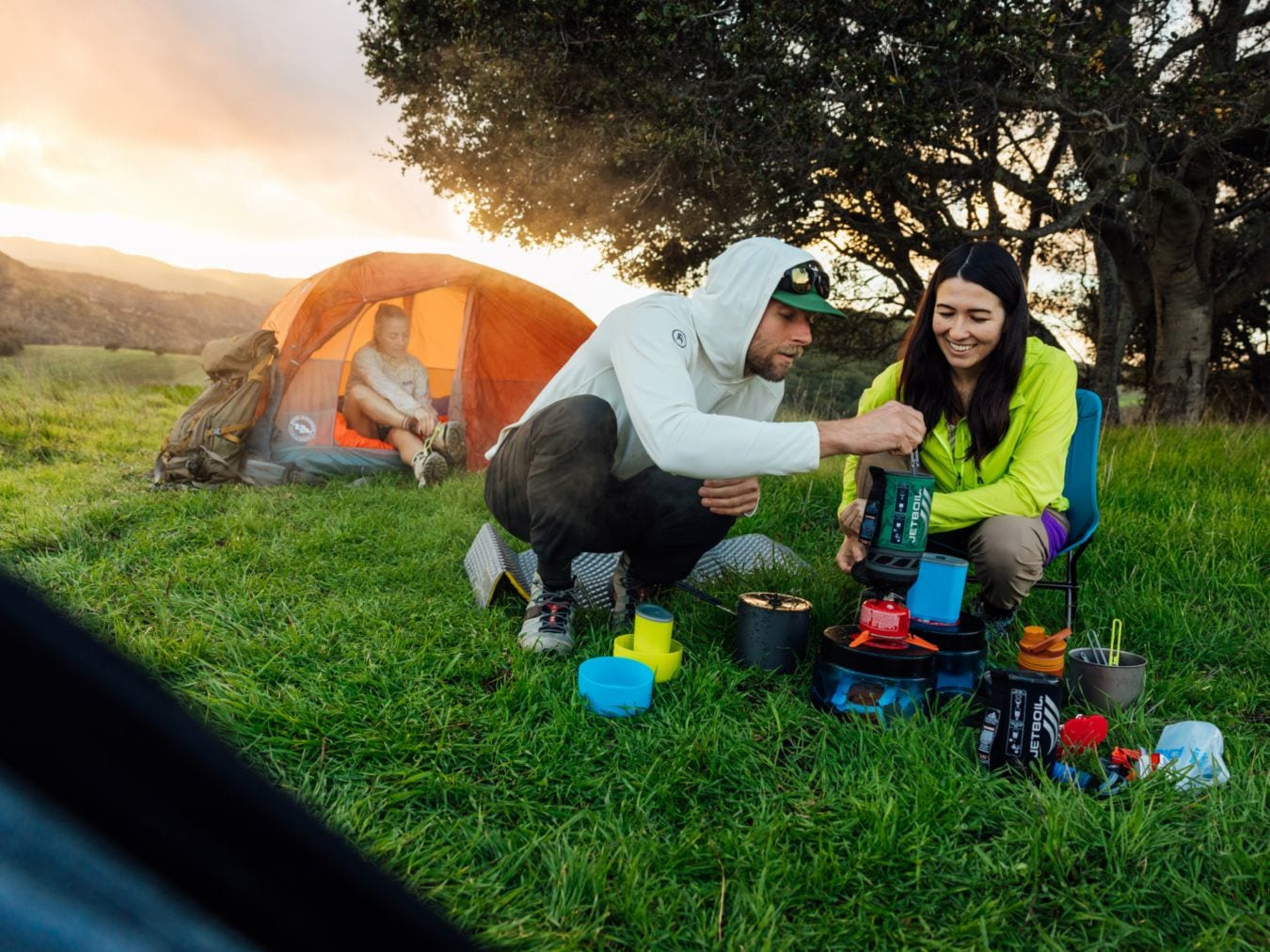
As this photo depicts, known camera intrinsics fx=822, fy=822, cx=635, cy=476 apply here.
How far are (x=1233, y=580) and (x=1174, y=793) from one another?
1788 mm

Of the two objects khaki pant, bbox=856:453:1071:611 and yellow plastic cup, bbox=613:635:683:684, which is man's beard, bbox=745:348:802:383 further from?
yellow plastic cup, bbox=613:635:683:684

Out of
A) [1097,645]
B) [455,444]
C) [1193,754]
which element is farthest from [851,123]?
[1193,754]

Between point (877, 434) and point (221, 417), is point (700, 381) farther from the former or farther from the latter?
point (221, 417)

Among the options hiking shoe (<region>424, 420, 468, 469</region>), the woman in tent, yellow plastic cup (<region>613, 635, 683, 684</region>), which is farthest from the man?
the woman in tent

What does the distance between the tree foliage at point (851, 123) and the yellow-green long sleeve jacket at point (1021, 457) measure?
3.36 m

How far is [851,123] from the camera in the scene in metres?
5.59

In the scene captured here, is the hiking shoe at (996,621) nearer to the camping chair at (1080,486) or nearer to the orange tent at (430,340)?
the camping chair at (1080,486)

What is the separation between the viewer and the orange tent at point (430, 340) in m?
5.57

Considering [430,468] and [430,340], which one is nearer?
[430,468]

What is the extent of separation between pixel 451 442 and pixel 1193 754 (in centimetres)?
447

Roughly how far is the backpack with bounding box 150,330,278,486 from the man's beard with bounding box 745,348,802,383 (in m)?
3.78

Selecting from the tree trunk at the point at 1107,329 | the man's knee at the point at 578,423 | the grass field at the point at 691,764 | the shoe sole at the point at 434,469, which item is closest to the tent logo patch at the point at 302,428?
the shoe sole at the point at 434,469

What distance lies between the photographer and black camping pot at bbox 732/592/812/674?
8.00 feet

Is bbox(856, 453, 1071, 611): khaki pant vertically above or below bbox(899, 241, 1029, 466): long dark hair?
below
